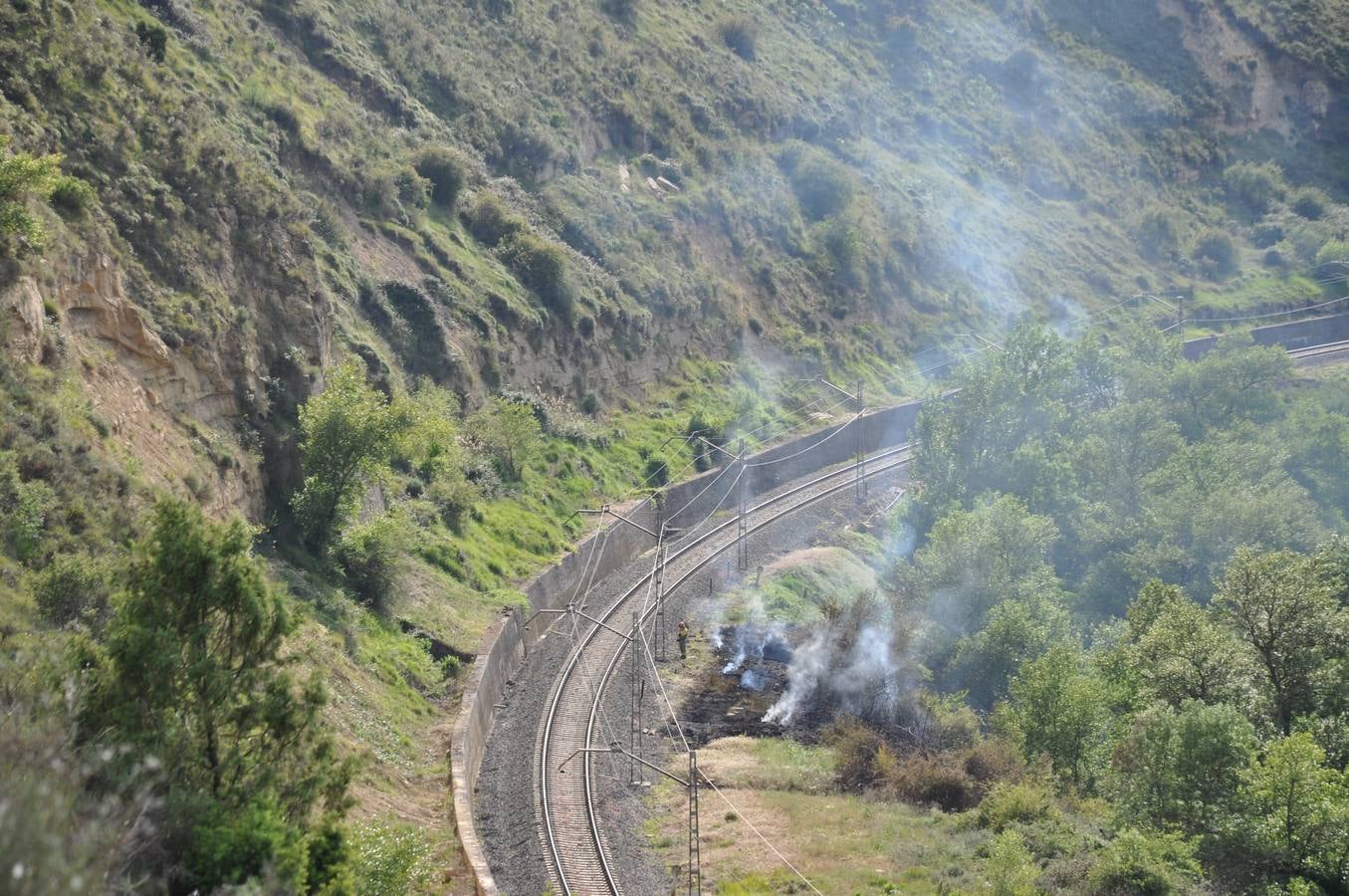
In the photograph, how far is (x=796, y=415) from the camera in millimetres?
67438

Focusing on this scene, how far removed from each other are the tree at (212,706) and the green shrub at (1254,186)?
119 metres

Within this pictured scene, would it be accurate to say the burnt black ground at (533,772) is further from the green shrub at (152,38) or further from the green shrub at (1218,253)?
the green shrub at (1218,253)

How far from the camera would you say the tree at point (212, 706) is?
48.8 ft

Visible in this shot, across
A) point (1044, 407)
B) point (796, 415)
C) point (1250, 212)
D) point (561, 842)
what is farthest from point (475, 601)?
point (1250, 212)

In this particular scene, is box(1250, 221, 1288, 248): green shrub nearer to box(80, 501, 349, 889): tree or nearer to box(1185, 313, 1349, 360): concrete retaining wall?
box(1185, 313, 1349, 360): concrete retaining wall

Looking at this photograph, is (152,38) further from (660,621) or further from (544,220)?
(544,220)

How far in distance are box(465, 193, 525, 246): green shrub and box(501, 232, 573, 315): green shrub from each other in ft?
3.66

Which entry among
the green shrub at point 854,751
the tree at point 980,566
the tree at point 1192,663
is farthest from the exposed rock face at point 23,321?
the tree at point 980,566

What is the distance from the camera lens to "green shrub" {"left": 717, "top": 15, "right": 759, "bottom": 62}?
94000mm

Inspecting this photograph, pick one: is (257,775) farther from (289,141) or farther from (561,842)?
(289,141)

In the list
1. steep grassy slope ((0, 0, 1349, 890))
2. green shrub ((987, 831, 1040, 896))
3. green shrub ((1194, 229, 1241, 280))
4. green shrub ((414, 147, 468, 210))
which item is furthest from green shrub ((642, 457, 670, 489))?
green shrub ((1194, 229, 1241, 280))

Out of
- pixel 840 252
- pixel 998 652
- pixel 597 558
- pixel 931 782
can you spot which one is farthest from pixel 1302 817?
pixel 840 252

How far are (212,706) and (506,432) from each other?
101 ft

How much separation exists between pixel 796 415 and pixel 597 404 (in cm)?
1497
